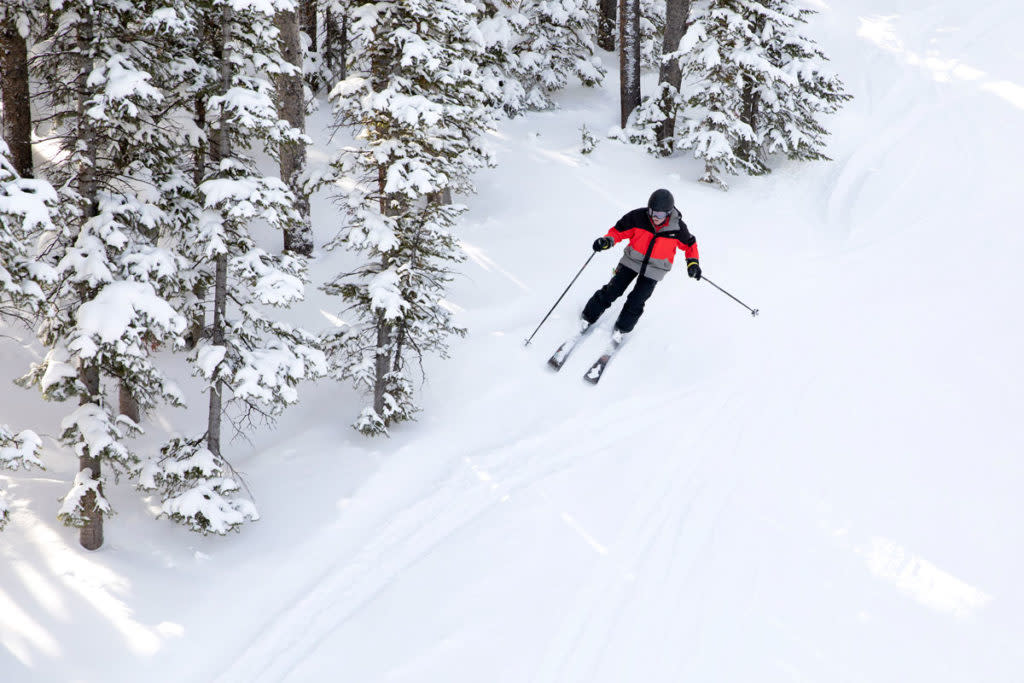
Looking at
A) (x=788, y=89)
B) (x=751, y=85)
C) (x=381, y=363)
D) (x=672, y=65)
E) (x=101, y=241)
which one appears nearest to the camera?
(x=101, y=241)

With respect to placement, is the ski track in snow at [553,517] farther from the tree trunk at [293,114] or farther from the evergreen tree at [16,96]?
the evergreen tree at [16,96]

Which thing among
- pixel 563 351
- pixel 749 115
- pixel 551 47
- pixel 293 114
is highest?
pixel 293 114

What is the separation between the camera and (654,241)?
9781 mm

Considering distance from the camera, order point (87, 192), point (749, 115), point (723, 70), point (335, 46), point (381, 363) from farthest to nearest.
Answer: point (335, 46), point (749, 115), point (723, 70), point (381, 363), point (87, 192)

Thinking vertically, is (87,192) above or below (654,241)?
above

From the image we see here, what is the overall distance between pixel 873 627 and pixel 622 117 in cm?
1372

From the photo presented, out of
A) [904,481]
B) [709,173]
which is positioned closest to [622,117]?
[709,173]

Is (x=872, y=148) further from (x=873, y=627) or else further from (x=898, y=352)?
(x=873, y=627)

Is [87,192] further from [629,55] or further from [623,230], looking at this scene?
[629,55]

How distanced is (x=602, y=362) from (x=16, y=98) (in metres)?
9.01

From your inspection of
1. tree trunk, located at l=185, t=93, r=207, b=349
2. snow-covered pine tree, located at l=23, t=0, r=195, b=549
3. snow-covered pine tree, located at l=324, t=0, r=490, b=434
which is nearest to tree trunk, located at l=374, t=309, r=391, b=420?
snow-covered pine tree, located at l=324, t=0, r=490, b=434

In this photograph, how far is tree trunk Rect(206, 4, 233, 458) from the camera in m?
6.92

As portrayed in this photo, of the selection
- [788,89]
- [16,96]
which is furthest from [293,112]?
[788,89]

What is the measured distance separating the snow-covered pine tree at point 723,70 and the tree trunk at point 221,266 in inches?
378
